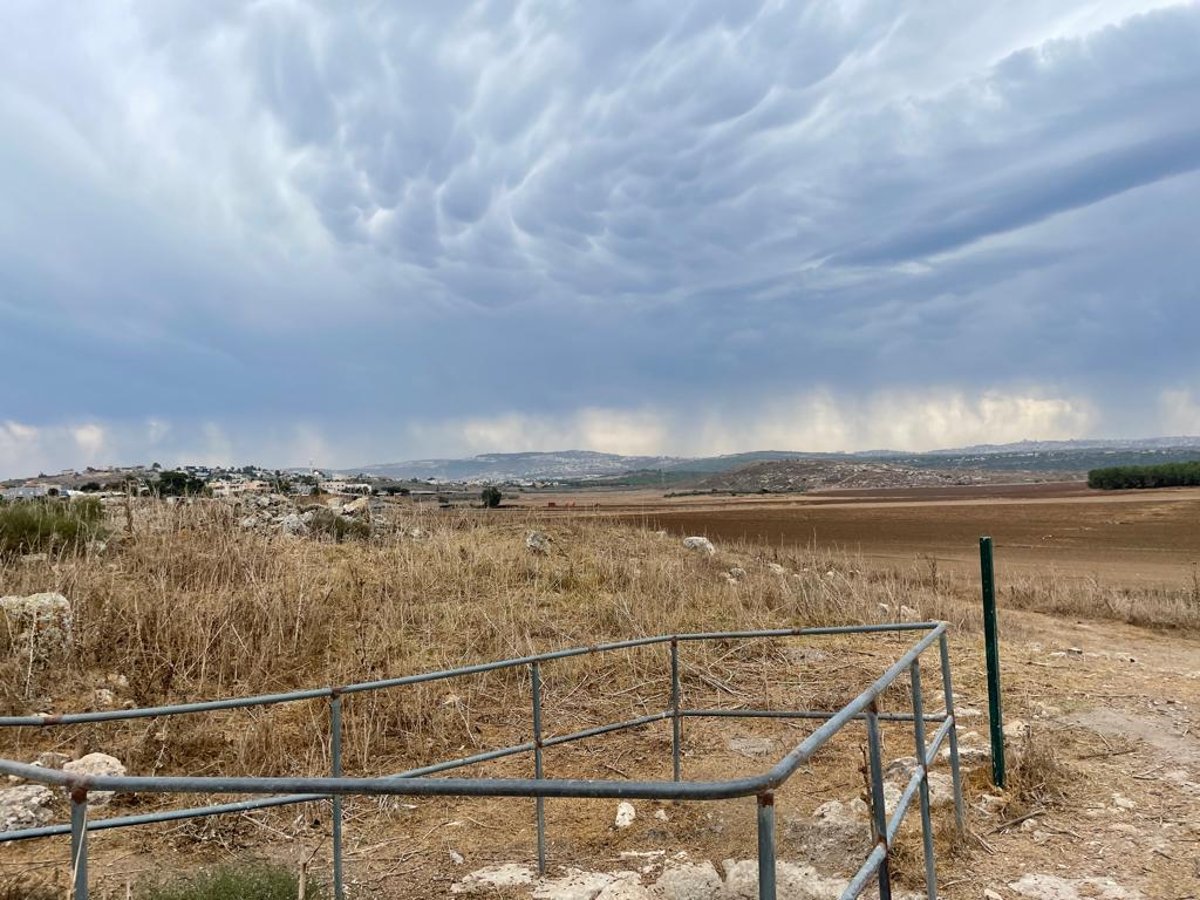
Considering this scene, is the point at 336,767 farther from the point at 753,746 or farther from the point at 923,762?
the point at 753,746

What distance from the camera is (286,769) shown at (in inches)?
247

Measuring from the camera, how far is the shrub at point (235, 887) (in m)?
3.71

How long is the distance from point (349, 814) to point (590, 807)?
1.89 m

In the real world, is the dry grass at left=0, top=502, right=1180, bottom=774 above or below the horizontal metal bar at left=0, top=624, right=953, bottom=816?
below

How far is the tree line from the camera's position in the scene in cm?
6334

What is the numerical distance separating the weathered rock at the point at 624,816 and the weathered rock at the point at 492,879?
0.85 meters

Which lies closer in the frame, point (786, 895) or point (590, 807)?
point (786, 895)

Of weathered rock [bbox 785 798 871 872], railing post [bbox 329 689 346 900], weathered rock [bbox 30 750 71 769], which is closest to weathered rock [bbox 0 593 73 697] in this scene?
weathered rock [bbox 30 750 71 769]

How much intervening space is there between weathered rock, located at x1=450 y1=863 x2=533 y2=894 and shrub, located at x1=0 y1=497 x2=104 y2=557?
8.79 metres

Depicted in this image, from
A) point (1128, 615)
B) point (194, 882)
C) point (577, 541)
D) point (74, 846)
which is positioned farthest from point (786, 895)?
point (577, 541)

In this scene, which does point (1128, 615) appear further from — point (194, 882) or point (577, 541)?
point (194, 882)

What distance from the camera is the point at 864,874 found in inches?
94.6

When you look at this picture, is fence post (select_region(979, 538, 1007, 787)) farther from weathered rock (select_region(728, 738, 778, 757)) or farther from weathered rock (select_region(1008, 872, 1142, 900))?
weathered rock (select_region(728, 738, 778, 757))

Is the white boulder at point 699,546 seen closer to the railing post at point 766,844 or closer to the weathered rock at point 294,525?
the weathered rock at point 294,525
